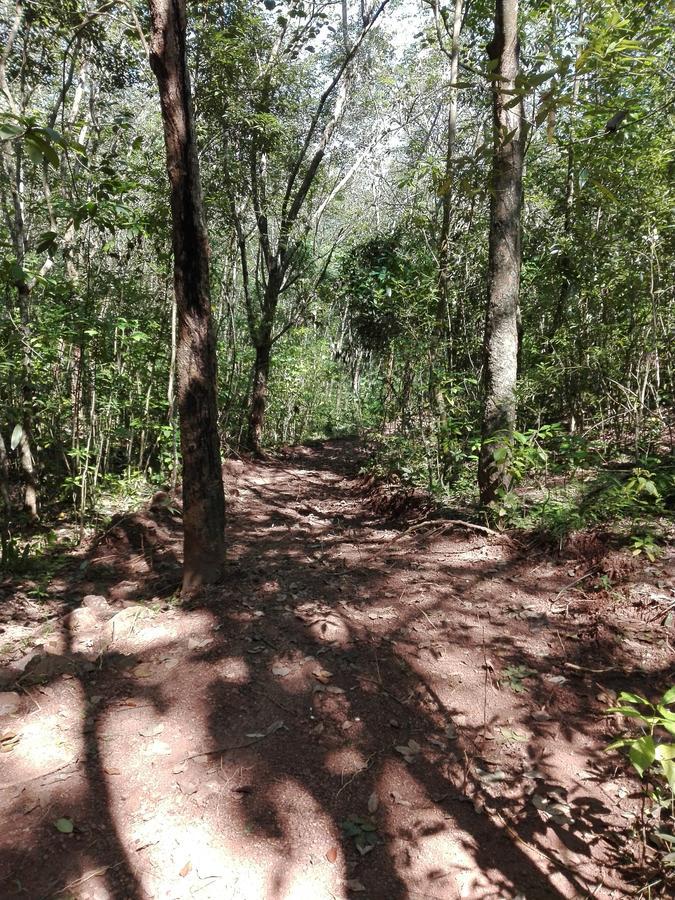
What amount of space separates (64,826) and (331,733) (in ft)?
4.01

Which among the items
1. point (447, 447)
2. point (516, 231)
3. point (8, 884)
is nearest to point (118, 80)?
point (516, 231)

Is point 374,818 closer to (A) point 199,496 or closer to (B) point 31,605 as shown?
(A) point 199,496

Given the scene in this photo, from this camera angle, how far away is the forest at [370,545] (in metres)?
2.20

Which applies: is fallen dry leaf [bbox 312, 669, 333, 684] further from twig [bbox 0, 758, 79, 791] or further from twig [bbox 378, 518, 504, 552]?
twig [bbox 378, 518, 504, 552]

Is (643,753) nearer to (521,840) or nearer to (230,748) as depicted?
(521,840)

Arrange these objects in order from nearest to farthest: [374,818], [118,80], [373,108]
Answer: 1. [374,818]
2. [118,80]
3. [373,108]

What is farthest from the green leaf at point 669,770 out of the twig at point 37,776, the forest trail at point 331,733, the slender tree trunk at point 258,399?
the slender tree trunk at point 258,399

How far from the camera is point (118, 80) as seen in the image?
7.89 meters

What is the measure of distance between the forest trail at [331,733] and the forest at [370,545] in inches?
0.6

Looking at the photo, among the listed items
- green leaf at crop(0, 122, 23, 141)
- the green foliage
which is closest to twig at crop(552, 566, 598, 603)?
the green foliage

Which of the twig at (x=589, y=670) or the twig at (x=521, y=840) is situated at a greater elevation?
the twig at (x=589, y=670)

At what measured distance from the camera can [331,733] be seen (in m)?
2.78

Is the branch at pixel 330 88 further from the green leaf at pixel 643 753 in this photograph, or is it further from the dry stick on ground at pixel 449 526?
the green leaf at pixel 643 753

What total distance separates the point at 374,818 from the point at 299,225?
10.0 meters
